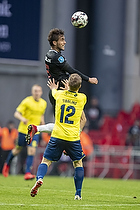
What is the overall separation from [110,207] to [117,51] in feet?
55.3

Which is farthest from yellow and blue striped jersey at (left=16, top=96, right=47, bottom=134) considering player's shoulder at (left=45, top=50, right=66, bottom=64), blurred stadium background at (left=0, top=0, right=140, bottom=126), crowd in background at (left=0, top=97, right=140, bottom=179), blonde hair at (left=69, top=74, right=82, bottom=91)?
blurred stadium background at (left=0, top=0, right=140, bottom=126)

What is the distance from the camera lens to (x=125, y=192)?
10297 mm

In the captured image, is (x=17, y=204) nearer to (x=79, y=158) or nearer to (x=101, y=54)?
(x=79, y=158)

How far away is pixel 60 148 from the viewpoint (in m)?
8.18

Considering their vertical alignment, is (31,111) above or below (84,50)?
below

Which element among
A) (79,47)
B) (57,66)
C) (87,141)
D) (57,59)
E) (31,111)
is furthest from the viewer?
(79,47)

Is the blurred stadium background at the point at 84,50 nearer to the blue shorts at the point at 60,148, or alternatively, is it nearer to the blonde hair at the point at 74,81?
the blue shorts at the point at 60,148

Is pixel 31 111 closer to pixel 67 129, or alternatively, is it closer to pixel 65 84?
pixel 65 84

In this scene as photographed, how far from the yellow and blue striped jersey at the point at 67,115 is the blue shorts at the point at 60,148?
0.20ft

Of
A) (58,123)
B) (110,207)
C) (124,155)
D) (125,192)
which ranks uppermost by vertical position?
(58,123)

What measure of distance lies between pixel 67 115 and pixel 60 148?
1.62ft

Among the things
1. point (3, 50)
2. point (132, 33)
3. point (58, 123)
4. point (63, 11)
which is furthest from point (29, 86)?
point (58, 123)

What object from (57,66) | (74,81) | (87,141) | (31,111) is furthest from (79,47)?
(74,81)

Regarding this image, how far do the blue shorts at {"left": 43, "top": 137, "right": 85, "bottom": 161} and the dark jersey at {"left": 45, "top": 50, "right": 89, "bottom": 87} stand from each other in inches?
63.4
